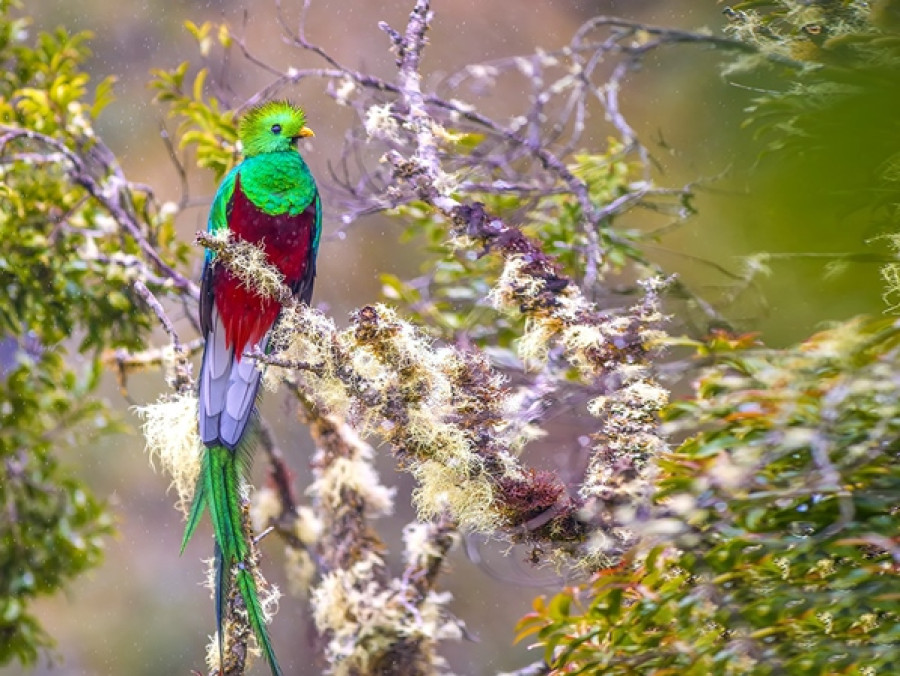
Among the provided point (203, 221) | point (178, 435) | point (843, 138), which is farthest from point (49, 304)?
point (843, 138)

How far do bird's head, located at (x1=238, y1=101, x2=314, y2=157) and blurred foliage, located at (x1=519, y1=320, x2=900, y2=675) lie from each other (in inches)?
35.0

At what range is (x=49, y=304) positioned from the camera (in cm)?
215

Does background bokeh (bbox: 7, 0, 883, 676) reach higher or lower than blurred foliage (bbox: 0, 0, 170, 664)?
Answer: higher

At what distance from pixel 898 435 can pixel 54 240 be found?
177cm

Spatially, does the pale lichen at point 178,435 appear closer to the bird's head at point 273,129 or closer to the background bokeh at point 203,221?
the bird's head at point 273,129

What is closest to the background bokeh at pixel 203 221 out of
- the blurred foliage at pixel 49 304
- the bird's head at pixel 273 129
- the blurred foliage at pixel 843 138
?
the blurred foliage at pixel 49 304

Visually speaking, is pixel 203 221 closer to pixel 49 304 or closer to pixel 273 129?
pixel 49 304

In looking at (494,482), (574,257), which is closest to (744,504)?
(494,482)

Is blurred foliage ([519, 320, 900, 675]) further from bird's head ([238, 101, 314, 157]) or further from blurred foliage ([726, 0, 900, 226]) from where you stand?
bird's head ([238, 101, 314, 157])

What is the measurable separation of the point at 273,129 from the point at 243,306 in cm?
31

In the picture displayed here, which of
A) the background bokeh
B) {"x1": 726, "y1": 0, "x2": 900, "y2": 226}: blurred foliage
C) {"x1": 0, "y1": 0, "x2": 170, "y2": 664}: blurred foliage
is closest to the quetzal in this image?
{"x1": 0, "y1": 0, "x2": 170, "y2": 664}: blurred foliage

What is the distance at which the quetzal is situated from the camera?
1359mm

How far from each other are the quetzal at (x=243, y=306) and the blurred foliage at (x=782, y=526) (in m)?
0.55

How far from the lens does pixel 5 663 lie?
229 centimetres
